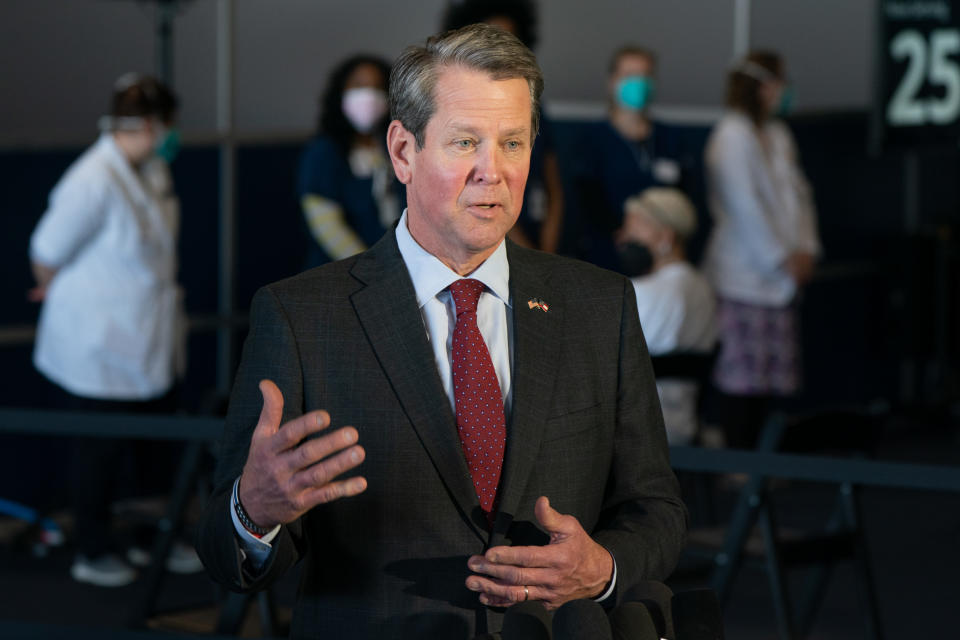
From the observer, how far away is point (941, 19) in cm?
578

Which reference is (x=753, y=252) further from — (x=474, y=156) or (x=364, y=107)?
(x=474, y=156)

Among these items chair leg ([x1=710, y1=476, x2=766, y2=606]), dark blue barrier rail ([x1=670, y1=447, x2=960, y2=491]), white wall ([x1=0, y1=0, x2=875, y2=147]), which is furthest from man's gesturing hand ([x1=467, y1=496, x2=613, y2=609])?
white wall ([x1=0, y1=0, x2=875, y2=147])

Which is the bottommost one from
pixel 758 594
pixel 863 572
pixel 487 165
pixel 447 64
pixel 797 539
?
pixel 758 594

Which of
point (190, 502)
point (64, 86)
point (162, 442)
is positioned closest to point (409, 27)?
point (64, 86)

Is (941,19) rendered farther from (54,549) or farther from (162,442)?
(54,549)

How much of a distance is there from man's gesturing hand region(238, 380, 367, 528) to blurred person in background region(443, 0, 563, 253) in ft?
9.27

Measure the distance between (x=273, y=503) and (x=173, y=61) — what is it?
4210 mm

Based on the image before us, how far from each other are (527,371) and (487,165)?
0.25 metres

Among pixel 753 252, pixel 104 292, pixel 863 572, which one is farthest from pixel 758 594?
pixel 104 292

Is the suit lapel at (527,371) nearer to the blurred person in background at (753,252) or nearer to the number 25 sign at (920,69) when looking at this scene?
the blurred person in background at (753,252)

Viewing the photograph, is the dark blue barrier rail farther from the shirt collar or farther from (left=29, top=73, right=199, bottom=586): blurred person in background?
(left=29, top=73, right=199, bottom=586): blurred person in background

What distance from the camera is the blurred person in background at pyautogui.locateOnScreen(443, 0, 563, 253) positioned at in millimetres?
4535

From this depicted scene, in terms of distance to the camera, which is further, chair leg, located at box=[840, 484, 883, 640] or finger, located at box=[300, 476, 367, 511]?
chair leg, located at box=[840, 484, 883, 640]

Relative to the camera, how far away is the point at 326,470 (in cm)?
140
